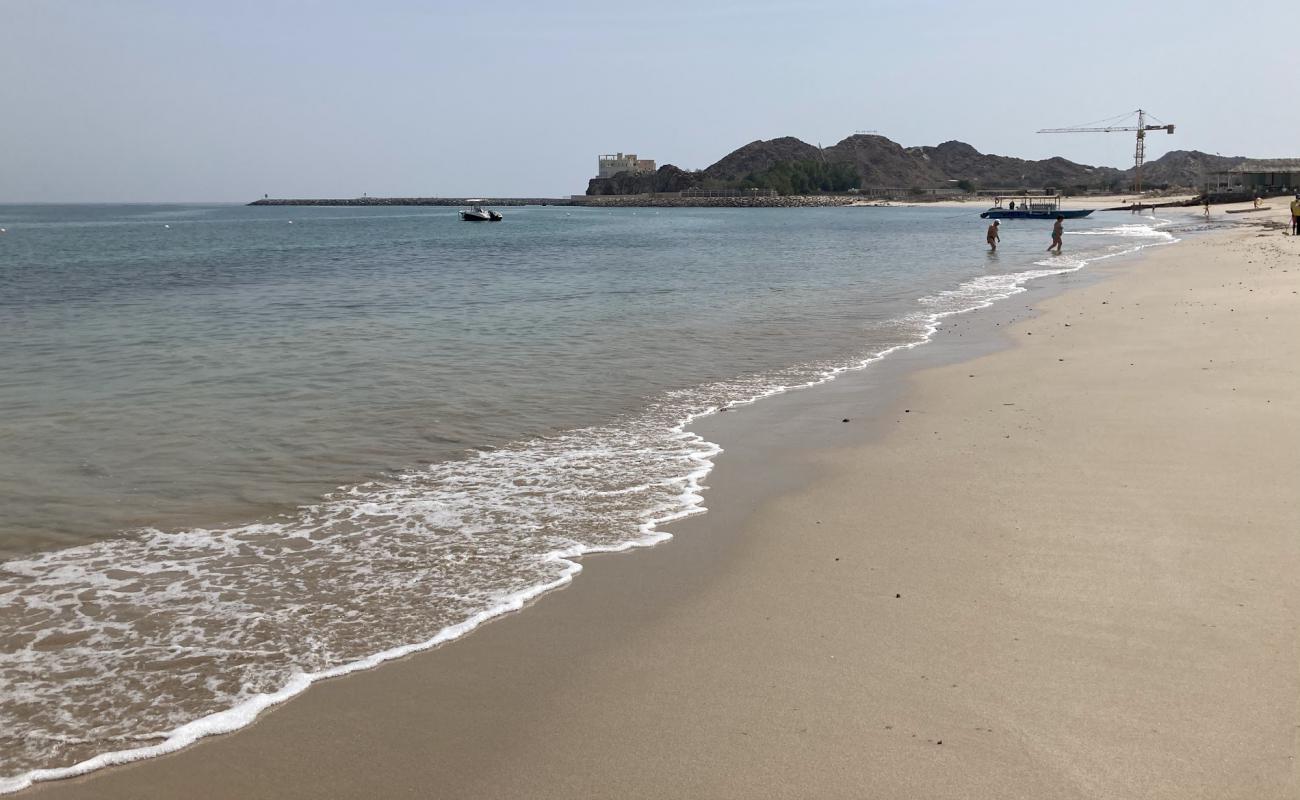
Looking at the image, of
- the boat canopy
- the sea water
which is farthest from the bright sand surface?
the boat canopy

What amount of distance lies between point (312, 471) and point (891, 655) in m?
5.58

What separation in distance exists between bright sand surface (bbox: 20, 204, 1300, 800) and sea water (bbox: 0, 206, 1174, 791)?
0.45m

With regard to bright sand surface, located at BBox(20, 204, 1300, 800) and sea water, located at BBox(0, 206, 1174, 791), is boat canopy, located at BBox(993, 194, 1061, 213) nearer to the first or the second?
sea water, located at BBox(0, 206, 1174, 791)

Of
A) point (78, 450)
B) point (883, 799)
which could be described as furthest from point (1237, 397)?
point (78, 450)

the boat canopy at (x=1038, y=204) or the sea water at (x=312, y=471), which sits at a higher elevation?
the boat canopy at (x=1038, y=204)

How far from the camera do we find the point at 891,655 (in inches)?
181

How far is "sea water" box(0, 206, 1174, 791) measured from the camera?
15.8 feet

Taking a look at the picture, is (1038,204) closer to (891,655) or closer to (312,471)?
(312,471)

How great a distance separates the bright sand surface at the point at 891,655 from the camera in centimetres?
372

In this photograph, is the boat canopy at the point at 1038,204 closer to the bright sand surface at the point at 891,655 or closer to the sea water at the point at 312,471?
the sea water at the point at 312,471

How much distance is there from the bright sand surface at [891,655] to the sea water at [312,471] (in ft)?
1.48

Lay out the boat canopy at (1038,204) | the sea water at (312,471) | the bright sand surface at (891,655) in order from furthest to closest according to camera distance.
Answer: the boat canopy at (1038,204) < the sea water at (312,471) < the bright sand surface at (891,655)

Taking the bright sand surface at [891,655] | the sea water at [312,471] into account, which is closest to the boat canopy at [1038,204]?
the sea water at [312,471]

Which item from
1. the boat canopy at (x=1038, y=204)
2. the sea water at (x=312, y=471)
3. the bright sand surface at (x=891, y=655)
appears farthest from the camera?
the boat canopy at (x=1038, y=204)
